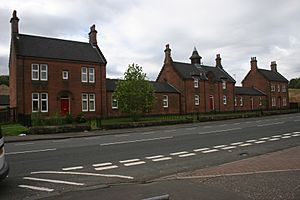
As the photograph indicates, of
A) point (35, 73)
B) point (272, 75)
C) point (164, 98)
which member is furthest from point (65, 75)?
point (272, 75)

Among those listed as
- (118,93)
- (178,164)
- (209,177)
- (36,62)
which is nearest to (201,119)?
(118,93)

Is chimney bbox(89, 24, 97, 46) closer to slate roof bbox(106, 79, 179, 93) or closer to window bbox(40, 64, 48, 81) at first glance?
slate roof bbox(106, 79, 179, 93)

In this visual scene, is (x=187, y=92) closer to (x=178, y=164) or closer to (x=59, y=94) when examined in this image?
(x=59, y=94)

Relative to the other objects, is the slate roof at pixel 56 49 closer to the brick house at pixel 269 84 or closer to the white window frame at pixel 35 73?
the white window frame at pixel 35 73

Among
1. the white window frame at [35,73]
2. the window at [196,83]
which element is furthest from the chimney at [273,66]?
the white window frame at [35,73]

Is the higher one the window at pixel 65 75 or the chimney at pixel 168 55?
the chimney at pixel 168 55

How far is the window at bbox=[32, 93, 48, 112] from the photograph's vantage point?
33281 millimetres

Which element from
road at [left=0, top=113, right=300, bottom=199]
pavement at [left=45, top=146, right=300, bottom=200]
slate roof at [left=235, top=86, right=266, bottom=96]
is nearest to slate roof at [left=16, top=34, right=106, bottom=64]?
road at [left=0, top=113, right=300, bottom=199]

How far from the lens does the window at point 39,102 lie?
33.3 meters

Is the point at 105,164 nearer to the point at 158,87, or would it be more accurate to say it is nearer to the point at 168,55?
the point at 158,87

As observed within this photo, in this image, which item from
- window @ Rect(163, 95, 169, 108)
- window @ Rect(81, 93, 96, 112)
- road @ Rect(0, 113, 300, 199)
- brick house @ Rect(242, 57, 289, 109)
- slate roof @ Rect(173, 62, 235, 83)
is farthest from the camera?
brick house @ Rect(242, 57, 289, 109)

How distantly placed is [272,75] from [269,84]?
4.99 m

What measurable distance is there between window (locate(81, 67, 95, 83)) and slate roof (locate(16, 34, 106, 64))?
1109 millimetres

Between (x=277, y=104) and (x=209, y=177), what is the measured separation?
228ft
